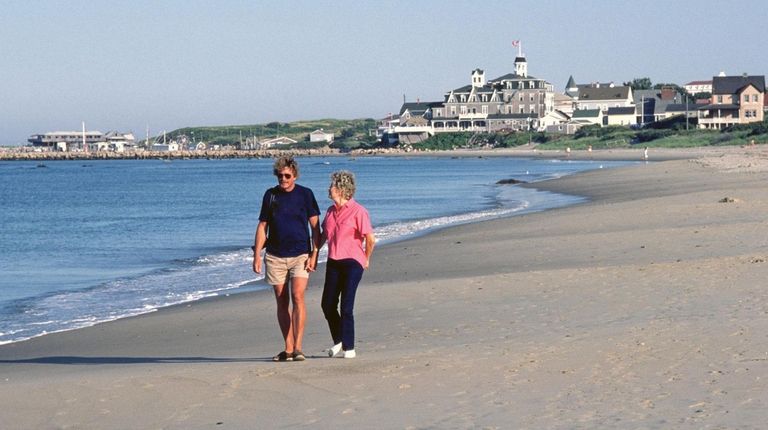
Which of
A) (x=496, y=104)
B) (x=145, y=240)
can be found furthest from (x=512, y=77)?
(x=145, y=240)

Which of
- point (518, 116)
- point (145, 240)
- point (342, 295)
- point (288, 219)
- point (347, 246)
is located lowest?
point (145, 240)

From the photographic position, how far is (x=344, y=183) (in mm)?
9773

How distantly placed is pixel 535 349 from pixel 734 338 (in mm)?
1645

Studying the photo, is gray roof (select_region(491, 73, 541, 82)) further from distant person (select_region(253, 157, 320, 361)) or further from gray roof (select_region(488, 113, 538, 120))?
distant person (select_region(253, 157, 320, 361))

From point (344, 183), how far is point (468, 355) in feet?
5.94

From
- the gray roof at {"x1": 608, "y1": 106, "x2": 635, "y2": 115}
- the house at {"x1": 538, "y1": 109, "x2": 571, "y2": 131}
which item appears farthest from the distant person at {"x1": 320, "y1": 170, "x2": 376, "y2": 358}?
the gray roof at {"x1": 608, "y1": 106, "x2": 635, "y2": 115}

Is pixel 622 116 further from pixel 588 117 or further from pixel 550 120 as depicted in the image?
pixel 550 120

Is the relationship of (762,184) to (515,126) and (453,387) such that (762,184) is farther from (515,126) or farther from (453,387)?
(515,126)

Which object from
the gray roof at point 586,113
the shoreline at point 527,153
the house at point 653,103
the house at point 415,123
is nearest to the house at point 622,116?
the house at point 653,103

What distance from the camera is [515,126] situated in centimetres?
15212

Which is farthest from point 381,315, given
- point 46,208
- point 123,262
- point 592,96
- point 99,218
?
point 592,96

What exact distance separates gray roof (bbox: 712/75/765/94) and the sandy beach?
106 meters

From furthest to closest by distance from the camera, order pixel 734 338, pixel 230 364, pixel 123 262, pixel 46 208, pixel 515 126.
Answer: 1. pixel 515 126
2. pixel 46 208
3. pixel 123 262
4. pixel 230 364
5. pixel 734 338

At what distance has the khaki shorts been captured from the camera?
9.94 m
